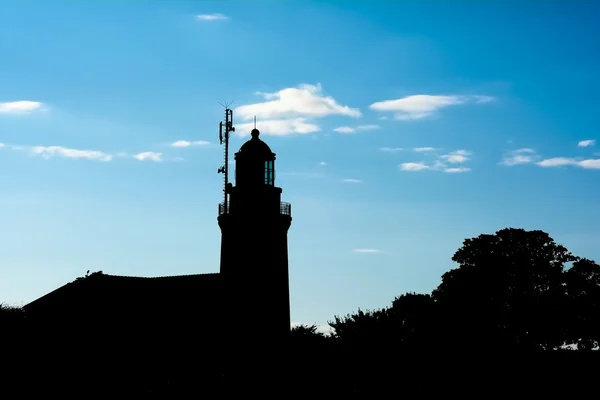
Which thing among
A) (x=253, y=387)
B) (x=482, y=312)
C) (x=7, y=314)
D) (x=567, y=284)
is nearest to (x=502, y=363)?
(x=482, y=312)

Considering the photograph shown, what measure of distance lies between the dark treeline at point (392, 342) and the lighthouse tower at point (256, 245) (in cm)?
157

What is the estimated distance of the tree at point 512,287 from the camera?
200 feet

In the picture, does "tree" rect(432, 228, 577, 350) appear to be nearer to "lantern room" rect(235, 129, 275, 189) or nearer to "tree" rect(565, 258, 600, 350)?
"tree" rect(565, 258, 600, 350)

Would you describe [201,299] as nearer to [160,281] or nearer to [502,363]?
[160,281]

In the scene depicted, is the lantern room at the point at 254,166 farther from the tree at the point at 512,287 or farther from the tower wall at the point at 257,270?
the tree at the point at 512,287

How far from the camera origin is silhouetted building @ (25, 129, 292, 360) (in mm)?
54375

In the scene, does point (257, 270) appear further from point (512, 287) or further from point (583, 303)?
point (583, 303)

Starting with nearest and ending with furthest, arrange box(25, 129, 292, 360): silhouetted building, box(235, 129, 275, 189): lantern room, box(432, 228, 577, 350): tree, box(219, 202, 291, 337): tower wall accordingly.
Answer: box(25, 129, 292, 360): silhouetted building < box(219, 202, 291, 337): tower wall < box(235, 129, 275, 189): lantern room < box(432, 228, 577, 350): tree

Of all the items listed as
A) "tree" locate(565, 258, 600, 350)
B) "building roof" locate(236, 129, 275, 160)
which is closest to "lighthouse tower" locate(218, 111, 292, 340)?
"building roof" locate(236, 129, 275, 160)

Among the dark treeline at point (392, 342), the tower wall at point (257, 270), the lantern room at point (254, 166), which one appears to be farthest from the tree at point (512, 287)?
the lantern room at point (254, 166)

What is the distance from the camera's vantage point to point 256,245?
57688 mm

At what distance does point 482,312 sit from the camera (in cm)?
5975

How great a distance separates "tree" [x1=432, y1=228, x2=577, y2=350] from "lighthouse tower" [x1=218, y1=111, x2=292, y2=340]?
12.8 meters

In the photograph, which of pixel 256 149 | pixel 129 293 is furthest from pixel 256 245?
pixel 129 293
